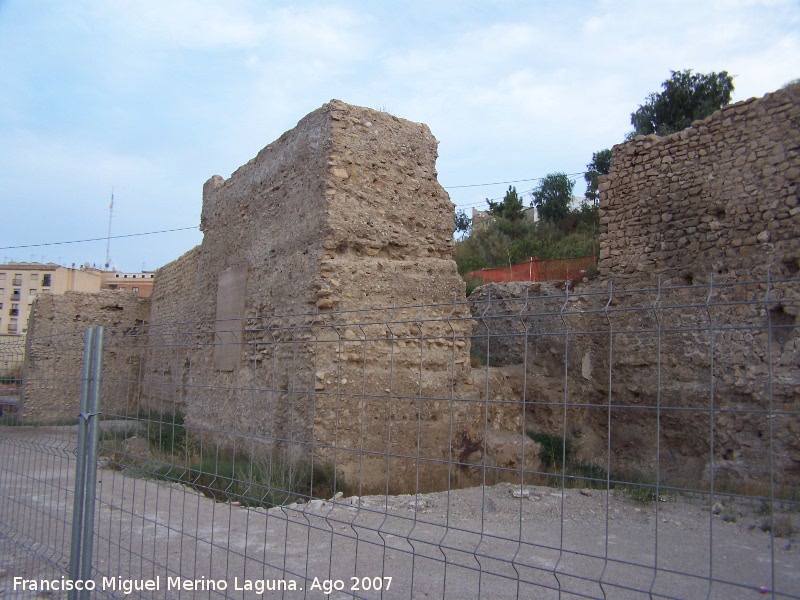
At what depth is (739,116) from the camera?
767 centimetres

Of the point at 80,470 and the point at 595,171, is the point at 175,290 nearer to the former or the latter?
the point at 80,470

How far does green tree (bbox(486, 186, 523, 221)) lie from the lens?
28250mm

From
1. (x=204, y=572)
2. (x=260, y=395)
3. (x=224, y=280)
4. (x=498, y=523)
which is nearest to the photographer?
(x=204, y=572)

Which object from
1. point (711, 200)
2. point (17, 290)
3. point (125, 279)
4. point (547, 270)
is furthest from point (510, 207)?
point (17, 290)

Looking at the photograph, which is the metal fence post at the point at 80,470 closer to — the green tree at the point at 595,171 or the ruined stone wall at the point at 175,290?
the ruined stone wall at the point at 175,290

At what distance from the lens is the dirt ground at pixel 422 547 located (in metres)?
3.73

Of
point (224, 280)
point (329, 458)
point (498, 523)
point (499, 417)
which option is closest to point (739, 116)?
point (499, 417)

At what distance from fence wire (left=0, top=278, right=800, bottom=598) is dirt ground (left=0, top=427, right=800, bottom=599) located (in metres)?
0.03

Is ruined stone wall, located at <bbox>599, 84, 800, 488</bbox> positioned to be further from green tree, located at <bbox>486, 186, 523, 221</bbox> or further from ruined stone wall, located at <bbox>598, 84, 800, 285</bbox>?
green tree, located at <bbox>486, 186, 523, 221</bbox>

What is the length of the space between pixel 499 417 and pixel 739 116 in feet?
15.6

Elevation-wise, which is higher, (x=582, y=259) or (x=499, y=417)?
(x=582, y=259)

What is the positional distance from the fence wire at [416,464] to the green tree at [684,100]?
1487 cm

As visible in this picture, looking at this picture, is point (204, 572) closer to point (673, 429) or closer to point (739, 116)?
point (673, 429)

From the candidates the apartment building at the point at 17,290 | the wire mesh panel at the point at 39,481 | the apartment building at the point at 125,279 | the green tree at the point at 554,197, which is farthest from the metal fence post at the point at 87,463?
the apartment building at the point at 17,290
